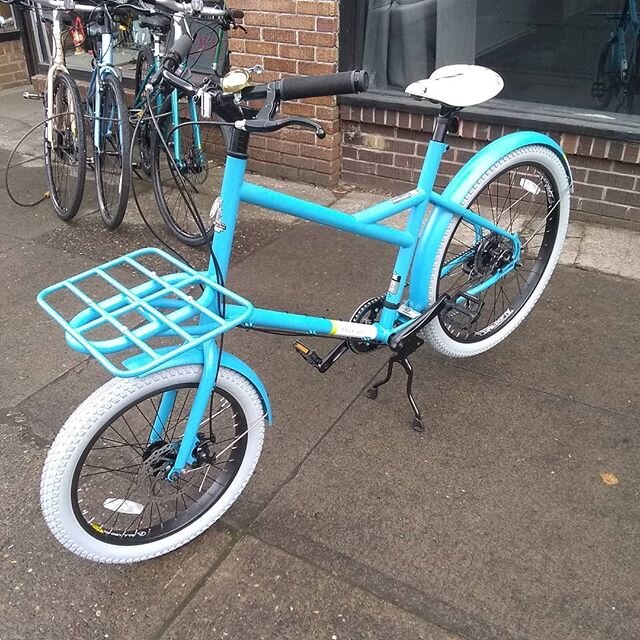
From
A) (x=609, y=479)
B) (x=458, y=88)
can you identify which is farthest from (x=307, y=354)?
(x=609, y=479)

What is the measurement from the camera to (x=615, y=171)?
392 centimetres

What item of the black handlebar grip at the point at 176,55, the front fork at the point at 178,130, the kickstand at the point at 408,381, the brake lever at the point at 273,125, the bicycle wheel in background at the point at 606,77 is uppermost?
the brake lever at the point at 273,125

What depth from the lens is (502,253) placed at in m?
2.78

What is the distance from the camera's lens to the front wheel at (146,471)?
67.3 inches

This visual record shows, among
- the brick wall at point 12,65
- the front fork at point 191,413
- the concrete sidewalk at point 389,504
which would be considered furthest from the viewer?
the brick wall at point 12,65

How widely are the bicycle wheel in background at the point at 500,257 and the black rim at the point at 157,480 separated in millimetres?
988

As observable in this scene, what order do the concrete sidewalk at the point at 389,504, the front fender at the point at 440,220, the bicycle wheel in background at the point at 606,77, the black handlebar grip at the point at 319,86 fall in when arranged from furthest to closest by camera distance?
the bicycle wheel in background at the point at 606,77 < the front fender at the point at 440,220 < the concrete sidewalk at the point at 389,504 < the black handlebar grip at the point at 319,86

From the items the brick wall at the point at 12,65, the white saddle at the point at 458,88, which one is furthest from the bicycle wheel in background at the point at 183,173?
the brick wall at the point at 12,65

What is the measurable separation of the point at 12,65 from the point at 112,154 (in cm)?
441

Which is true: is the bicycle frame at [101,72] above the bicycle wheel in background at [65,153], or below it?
above

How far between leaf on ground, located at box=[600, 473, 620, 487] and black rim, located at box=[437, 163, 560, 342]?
2.56 feet

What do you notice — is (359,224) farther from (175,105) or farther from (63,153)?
(63,153)

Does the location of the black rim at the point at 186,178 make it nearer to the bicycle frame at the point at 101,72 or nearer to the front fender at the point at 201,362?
the bicycle frame at the point at 101,72

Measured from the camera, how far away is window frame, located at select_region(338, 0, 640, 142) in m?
3.86
